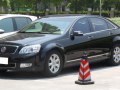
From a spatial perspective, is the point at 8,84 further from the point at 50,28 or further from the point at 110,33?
the point at 110,33

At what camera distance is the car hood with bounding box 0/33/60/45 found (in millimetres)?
10084

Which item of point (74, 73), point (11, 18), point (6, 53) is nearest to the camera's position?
point (6, 53)

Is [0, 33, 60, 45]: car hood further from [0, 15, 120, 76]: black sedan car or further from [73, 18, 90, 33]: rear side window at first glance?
[73, 18, 90, 33]: rear side window

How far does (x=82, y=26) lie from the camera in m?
11.4

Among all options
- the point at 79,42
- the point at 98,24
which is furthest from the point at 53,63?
the point at 98,24

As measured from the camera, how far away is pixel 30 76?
10516 millimetres

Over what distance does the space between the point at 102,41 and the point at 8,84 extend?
3.49 meters

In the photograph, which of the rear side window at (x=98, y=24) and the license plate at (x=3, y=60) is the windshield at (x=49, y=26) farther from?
the license plate at (x=3, y=60)

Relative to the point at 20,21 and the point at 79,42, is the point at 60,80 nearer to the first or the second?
the point at 79,42

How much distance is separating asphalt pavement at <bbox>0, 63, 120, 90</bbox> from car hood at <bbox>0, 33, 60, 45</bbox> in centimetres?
84

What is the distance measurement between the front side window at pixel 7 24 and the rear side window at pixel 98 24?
2.37 metres

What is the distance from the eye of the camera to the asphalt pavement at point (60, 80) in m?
8.92

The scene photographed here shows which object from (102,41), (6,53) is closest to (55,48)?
(6,53)

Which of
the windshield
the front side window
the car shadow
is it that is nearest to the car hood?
the windshield
